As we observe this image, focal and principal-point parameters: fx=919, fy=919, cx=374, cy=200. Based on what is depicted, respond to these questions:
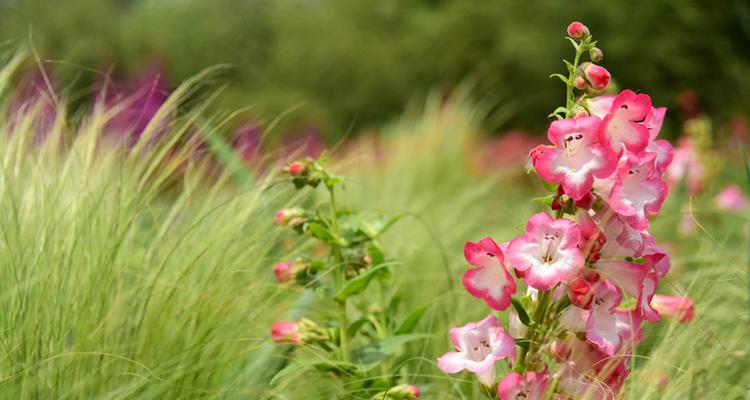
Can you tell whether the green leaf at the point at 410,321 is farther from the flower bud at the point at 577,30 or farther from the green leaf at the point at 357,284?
the flower bud at the point at 577,30

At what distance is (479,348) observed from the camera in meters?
1.12

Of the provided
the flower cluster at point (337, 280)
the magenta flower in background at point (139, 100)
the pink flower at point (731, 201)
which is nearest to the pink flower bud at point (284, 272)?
the flower cluster at point (337, 280)

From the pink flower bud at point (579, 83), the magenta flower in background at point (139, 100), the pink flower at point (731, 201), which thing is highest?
the pink flower bud at point (579, 83)

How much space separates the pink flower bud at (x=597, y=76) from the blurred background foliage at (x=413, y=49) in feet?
23.9

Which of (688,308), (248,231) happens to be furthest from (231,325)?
(688,308)

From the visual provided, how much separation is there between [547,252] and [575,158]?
0.36ft

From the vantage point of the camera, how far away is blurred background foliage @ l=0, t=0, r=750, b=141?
1037 cm

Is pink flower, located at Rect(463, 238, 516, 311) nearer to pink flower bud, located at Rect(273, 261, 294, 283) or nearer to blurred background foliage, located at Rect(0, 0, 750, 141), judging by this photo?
pink flower bud, located at Rect(273, 261, 294, 283)

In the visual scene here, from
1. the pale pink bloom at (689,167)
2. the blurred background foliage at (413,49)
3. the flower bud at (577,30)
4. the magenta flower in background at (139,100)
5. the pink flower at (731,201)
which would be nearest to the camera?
the flower bud at (577,30)

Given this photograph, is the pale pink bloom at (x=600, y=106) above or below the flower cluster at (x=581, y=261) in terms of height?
above

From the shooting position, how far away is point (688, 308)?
1329 mm

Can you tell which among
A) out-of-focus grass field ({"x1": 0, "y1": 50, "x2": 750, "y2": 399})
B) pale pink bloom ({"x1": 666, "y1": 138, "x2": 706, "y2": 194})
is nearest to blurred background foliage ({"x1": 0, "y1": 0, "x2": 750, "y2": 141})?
pale pink bloom ({"x1": 666, "y1": 138, "x2": 706, "y2": 194})

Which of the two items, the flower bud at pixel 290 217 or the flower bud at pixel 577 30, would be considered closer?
the flower bud at pixel 577 30

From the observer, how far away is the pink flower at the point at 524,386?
106 centimetres
